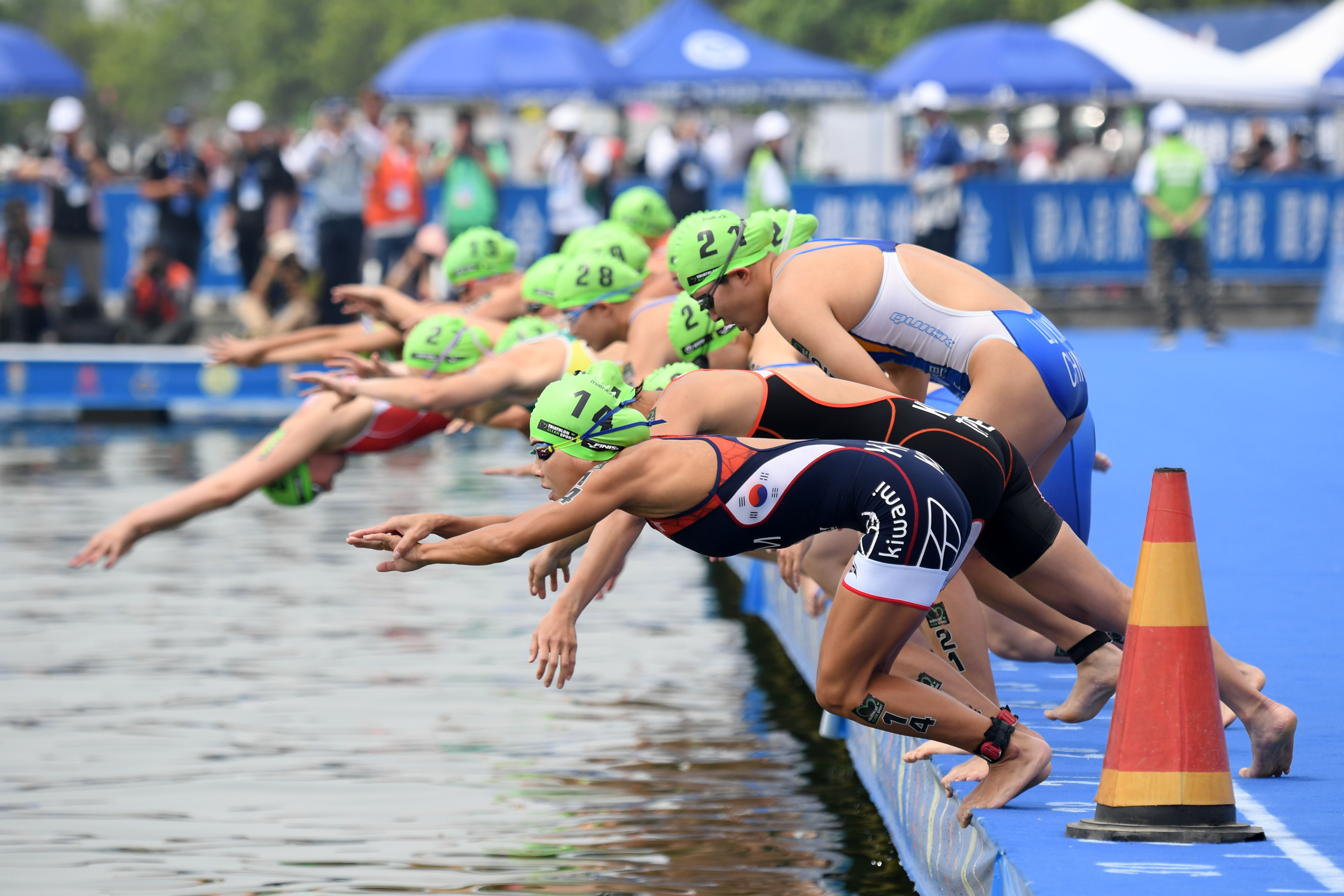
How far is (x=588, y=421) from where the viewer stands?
198 inches

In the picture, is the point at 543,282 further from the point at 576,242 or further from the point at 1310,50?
the point at 1310,50

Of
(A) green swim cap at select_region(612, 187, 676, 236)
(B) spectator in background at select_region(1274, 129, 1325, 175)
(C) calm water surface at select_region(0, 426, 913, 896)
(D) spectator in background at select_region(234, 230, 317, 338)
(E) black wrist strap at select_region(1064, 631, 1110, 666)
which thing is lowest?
(C) calm water surface at select_region(0, 426, 913, 896)

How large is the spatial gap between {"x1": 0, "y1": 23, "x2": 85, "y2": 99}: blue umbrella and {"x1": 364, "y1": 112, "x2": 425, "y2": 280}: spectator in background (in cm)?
1064

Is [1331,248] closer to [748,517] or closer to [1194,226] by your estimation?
[1194,226]

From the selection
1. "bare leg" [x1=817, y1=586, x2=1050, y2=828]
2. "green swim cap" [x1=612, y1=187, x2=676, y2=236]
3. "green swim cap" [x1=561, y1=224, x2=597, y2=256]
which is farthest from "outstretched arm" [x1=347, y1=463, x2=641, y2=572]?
"green swim cap" [x1=612, y1=187, x2=676, y2=236]

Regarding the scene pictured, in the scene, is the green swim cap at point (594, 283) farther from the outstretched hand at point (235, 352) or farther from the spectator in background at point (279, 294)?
the spectator in background at point (279, 294)

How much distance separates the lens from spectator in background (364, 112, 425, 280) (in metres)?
20.0

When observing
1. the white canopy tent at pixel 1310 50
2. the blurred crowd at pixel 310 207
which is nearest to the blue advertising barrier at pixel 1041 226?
the blurred crowd at pixel 310 207

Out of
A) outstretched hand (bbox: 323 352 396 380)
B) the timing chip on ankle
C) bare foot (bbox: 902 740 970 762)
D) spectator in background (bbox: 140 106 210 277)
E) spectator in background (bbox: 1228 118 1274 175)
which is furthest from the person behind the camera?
spectator in background (bbox: 1228 118 1274 175)

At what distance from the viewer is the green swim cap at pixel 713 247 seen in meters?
6.02

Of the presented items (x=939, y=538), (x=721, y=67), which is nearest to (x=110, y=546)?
(x=939, y=538)

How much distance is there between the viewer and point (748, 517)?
5047mm

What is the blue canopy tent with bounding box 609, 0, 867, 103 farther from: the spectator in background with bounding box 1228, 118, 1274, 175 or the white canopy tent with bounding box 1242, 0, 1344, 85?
the white canopy tent with bounding box 1242, 0, 1344, 85

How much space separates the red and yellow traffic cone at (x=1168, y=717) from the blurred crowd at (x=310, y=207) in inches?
553
